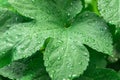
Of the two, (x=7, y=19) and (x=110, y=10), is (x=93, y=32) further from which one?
(x=7, y=19)

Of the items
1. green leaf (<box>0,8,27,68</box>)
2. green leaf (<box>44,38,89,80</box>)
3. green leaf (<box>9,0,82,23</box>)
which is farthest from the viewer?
green leaf (<box>0,8,27,68</box>)

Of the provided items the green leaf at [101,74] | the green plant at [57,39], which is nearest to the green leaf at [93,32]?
the green plant at [57,39]

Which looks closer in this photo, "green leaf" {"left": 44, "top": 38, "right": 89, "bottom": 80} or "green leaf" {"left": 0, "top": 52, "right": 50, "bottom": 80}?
"green leaf" {"left": 44, "top": 38, "right": 89, "bottom": 80}

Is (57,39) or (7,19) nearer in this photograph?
(57,39)

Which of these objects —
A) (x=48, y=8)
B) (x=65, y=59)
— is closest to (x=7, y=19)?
(x=48, y=8)

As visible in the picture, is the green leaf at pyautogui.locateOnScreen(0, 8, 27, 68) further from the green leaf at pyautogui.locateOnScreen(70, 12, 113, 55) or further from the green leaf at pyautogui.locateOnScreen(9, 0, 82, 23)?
the green leaf at pyautogui.locateOnScreen(70, 12, 113, 55)

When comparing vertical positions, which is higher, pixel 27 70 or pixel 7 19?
pixel 7 19

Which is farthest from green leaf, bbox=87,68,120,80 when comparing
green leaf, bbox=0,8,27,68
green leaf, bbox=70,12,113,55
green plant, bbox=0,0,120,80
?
green leaf, bbox=0,8,27,68
